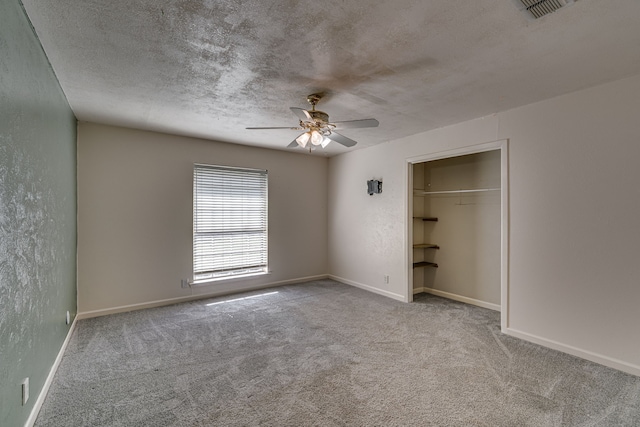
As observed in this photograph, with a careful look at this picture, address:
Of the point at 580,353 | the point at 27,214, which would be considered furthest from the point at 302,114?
the point at 580,353

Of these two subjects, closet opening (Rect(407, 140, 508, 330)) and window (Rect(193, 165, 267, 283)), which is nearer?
closet opening (Rect(407, 140, 508, 330))

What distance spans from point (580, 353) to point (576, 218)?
1246mm

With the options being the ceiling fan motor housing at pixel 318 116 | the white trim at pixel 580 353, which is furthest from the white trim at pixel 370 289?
the ceiling fan motor housing at pixel 318 116

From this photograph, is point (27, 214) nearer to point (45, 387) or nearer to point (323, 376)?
point (45, 387)

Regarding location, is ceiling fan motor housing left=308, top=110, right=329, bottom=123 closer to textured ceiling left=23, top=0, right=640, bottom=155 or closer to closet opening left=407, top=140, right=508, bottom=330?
textured ceiling left=23, top=0, right=640, bottom=155

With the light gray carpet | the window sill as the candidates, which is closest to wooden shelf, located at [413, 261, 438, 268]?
the light gray carpet

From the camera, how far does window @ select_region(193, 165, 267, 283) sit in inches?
185

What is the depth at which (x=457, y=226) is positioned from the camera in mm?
4684

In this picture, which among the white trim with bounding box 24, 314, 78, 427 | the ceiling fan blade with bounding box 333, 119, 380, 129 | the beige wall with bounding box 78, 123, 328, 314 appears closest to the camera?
the white trim with bounding box 24, 314, 78, 427

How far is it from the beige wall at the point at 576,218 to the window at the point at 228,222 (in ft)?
10.9

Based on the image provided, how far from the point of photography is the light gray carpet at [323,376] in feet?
6.49

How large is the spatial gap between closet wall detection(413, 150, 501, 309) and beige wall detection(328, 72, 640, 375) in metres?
0.90

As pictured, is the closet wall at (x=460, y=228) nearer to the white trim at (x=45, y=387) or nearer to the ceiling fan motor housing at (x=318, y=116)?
the ceiling fan motor housing at (x=318, y=116)

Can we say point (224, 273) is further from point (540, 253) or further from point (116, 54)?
point (540, 253)
